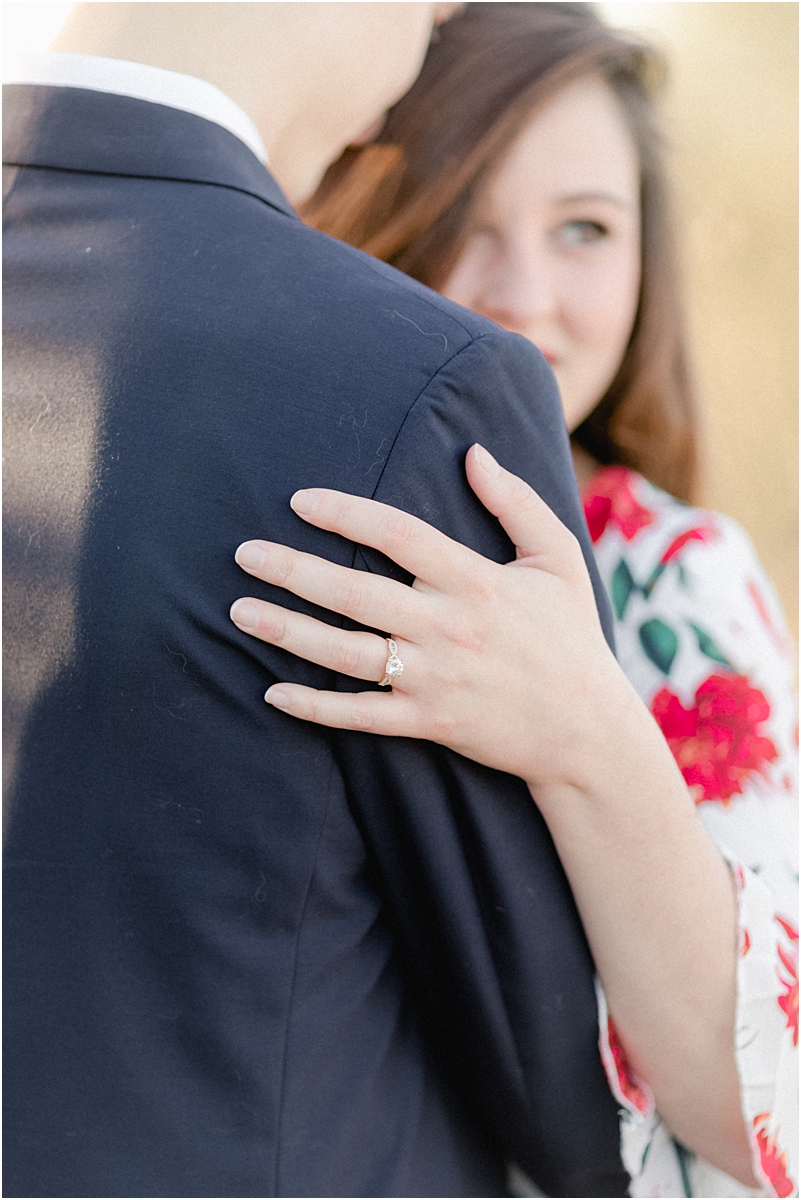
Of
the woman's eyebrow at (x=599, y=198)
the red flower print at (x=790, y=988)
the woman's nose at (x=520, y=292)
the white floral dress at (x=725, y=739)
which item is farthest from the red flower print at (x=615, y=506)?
the red flower print at (x=790, y=988)

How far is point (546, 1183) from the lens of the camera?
929 mm

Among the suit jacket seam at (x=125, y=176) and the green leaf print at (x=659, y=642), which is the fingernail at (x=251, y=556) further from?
the green leaf print at (x=659, y=642)

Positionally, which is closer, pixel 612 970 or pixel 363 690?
pixel 363 690

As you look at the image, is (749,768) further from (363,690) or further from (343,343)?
(343,343)

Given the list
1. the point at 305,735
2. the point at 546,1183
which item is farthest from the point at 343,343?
the point at 546,1183

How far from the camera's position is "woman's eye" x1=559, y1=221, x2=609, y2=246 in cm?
174

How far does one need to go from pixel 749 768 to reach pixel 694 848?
41 centimetres

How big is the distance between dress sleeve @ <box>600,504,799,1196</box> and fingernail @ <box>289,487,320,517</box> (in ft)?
1.75

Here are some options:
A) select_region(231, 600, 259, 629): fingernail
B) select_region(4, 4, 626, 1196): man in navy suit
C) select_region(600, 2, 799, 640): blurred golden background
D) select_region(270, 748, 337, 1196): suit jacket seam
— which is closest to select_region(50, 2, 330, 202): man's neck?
select_region(4, 4, 626, 1196): man in navy suit

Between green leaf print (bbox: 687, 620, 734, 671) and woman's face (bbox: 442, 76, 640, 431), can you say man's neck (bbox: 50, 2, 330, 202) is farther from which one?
green leaf print (bbox: 687, 620, 734, 671)

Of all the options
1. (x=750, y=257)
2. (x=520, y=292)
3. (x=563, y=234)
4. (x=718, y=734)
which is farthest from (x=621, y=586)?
(x=750, y=257)

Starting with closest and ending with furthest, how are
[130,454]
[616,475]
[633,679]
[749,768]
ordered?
[130,454] < [749,768] < [633,679] < [616,475]

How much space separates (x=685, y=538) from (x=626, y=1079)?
1.01 meters

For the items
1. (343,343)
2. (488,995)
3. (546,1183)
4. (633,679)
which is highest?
(343,343)
